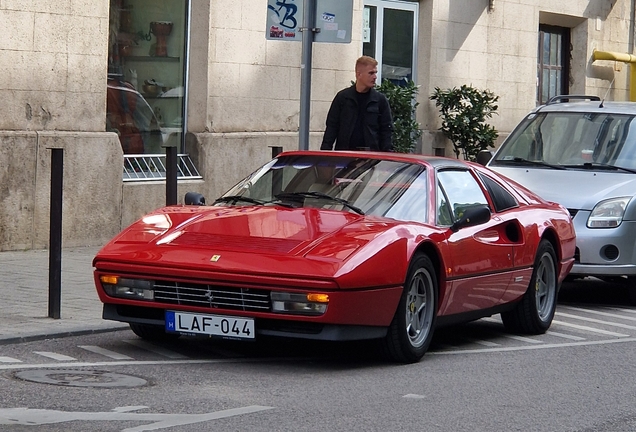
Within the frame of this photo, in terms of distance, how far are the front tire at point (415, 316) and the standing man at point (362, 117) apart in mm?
4036

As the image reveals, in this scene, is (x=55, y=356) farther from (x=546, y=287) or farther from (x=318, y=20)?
(x=318, y=20)

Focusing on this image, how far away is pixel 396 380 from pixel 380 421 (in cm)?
124

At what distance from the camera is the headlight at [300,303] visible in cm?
734

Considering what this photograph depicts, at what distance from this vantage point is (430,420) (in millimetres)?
6324

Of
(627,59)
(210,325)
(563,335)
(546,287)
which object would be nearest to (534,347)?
(563,335)

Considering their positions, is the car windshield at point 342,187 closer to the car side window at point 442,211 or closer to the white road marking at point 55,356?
the car side window at point 442,211

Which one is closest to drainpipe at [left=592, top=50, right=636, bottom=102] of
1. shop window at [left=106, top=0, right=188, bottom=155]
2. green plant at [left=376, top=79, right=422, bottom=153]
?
green plant at [left=376, top=79, right=422, bottom=153]

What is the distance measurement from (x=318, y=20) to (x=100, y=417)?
618 cm

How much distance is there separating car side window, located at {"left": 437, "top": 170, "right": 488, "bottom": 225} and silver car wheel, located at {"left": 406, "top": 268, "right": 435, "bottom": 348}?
2.54 ft

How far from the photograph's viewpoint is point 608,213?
1178 centimetres

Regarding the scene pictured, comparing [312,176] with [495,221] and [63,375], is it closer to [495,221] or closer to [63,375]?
[495,221]

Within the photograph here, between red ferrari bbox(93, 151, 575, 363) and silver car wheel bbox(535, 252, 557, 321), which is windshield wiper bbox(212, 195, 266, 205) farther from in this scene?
silver car wheel bbox(535, 252, 557, 321)

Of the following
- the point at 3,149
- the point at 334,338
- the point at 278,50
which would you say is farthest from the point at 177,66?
the point at 334,338

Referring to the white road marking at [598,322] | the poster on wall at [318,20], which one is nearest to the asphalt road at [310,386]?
the white road marking at [598,322]
